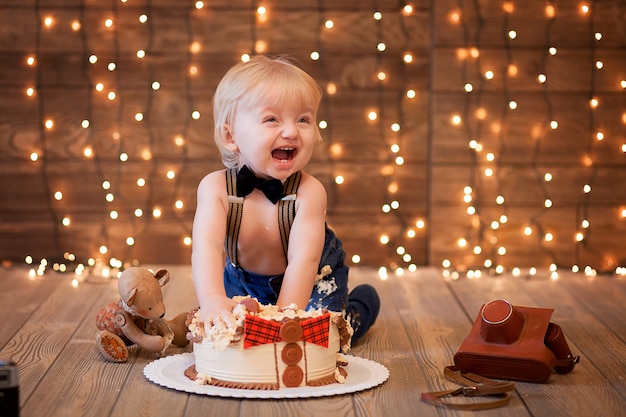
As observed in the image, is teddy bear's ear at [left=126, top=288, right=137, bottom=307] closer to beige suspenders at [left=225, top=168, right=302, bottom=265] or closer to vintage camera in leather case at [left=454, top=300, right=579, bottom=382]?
beige suspenders at [left=225, top=168, right=302, bottom=265]

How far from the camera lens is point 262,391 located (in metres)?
1.60

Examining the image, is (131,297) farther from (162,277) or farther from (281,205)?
(281,205)

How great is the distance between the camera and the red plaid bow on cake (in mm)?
1580

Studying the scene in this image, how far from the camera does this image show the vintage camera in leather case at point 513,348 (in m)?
1.71

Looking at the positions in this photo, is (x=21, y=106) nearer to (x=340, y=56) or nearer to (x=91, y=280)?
(x=91, y=280)

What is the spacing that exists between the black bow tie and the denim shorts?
8.5 inches

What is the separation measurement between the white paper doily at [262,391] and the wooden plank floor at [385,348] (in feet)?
0.04

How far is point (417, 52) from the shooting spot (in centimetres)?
276

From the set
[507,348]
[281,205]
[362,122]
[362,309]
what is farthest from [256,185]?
[362,122]

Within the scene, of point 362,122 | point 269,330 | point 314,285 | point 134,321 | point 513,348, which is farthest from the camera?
point 362,122

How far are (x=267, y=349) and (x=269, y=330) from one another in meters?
0.04

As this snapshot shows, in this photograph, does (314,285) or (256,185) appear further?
(314,285)

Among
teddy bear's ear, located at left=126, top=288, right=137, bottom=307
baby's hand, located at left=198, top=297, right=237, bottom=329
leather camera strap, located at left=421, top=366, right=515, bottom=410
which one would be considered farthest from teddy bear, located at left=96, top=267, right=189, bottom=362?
leather camera strap, located at left=421, top=366, right=515, bottom=410

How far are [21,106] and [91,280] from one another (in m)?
0.61
